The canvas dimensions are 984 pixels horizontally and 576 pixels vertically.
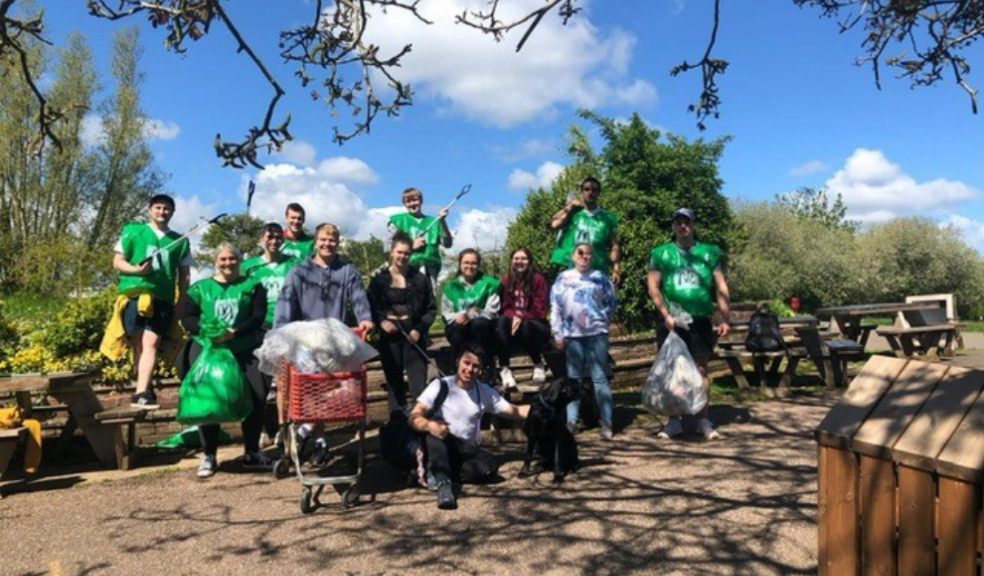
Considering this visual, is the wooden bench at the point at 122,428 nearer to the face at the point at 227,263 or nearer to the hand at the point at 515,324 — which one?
the face at the point at 227,263

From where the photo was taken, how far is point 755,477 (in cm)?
549

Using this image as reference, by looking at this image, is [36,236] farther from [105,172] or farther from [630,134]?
[630,134]

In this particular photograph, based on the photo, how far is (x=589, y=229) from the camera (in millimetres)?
7383

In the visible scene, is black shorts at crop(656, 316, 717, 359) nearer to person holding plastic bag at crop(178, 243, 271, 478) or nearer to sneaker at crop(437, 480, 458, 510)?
sneaker at crop(437, 480, 458, 510)

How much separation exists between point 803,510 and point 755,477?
0.80m

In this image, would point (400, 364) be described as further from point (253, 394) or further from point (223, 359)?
point (223, 359)

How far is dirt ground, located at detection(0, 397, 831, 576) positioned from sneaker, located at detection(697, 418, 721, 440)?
13.5 inches

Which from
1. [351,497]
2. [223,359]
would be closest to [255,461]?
[223,359]

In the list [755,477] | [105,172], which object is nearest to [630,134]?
[755,477]

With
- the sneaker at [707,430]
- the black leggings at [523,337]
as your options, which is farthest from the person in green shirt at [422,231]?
the sneaker at [707,430]

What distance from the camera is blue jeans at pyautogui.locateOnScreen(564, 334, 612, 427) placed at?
6723 mm

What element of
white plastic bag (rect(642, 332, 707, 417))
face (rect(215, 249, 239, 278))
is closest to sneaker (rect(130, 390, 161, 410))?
face (rect(215, 249, 239, 278))

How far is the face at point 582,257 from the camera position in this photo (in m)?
6.78

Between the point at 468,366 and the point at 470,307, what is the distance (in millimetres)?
1479
